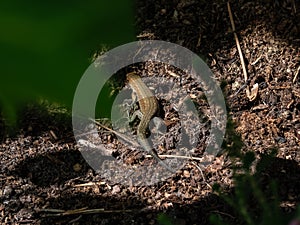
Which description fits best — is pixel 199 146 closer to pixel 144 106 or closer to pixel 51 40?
pixel 144 106

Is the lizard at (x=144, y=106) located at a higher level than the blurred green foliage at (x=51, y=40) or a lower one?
lower

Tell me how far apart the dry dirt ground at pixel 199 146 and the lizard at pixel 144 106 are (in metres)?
0.17

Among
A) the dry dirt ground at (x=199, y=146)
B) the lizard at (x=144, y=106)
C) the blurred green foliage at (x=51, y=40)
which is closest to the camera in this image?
the blurred green foliage at (x=51, y=40)

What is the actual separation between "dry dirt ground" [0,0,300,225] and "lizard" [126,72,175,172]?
6.6 inches

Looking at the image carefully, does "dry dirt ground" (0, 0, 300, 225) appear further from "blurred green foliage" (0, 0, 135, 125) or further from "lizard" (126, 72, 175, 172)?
"blurred green foliage" (0, 0, 135, 125)

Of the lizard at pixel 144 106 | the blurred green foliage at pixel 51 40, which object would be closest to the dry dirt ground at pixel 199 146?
the lizard at pixel 144 106

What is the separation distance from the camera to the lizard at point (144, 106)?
2844 mm

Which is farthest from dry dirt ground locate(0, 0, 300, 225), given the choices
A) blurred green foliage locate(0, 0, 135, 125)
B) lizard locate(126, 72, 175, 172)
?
blurred green foliage locate(0, 0, 135, 125)

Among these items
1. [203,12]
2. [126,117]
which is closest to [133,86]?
[126,117]

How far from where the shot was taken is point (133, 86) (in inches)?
119

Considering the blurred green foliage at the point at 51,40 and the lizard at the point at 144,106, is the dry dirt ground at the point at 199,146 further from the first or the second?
the blurred green foliage at the point at 51,40

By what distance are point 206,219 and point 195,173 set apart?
12.5 inches

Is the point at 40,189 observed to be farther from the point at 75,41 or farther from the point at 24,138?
the point at 75,41

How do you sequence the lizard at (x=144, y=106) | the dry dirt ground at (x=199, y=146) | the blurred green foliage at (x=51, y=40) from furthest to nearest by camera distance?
1. the lizard at (x=144, y=106)
2. the dry dirt ground at (x=199, y=146)
3. the blurred green foliage at (x=51, y=40)
